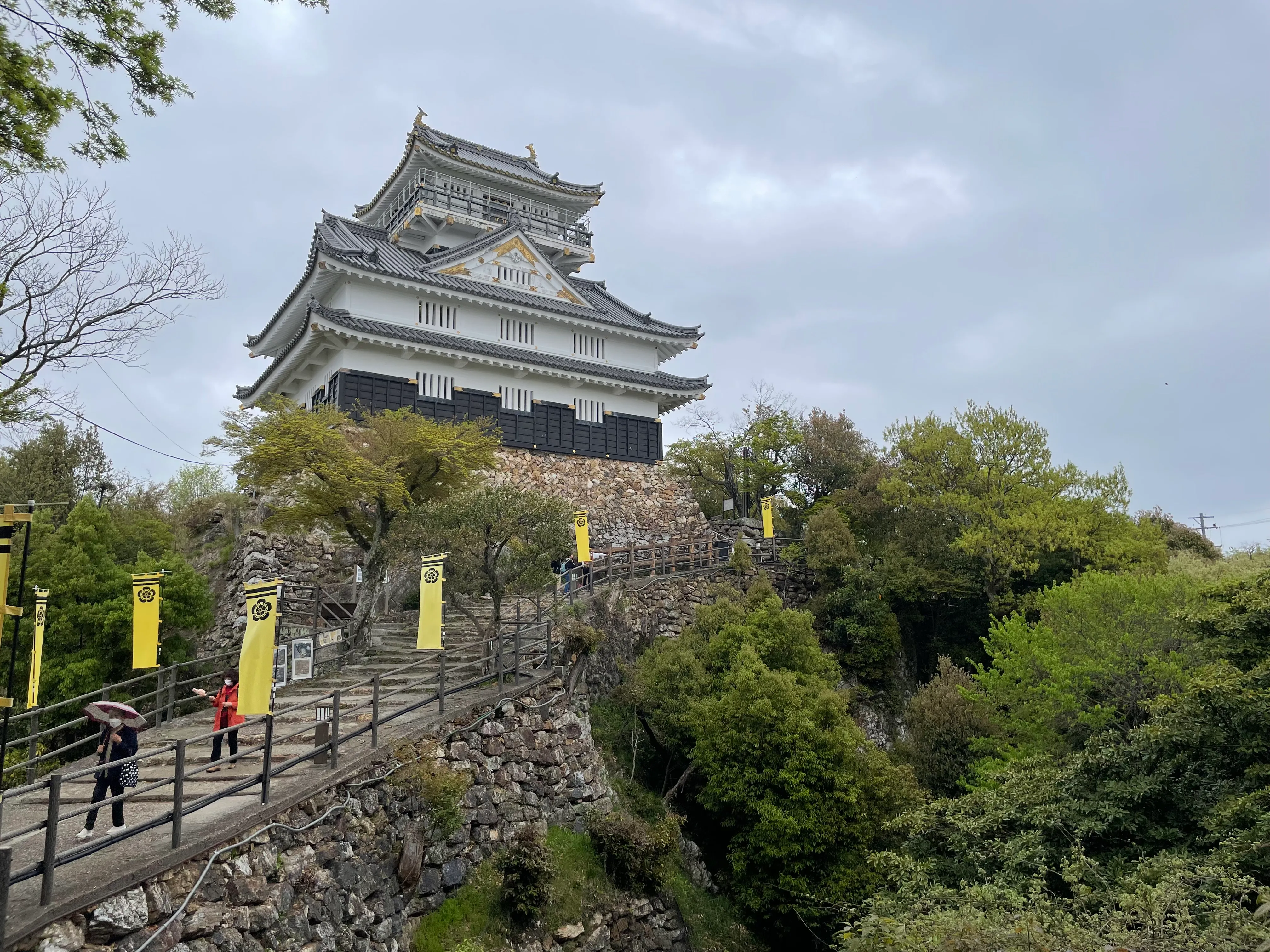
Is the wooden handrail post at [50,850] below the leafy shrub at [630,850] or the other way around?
the other way around

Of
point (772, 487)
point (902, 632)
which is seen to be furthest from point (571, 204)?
point (902, 632)

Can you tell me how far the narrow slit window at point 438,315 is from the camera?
27.4 metres

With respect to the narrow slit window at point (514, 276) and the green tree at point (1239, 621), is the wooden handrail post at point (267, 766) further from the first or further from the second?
the narrow slit window at point (514, 276)

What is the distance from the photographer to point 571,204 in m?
39.2

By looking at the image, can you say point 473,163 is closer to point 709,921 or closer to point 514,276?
point 514,276

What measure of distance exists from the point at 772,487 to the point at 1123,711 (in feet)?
57.1

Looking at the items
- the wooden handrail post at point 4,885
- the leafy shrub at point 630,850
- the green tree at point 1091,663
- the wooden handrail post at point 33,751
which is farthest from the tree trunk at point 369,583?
the green tree at point 1091,663

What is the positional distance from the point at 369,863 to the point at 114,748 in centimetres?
329

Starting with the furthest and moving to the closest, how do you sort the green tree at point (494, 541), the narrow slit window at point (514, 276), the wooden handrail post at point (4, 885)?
the narrow slit window at point (514, 276)
the green tree at point (494, 541)
the wooden handrail post at point (4, 885)

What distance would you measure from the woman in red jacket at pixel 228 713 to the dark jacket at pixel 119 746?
1460mm

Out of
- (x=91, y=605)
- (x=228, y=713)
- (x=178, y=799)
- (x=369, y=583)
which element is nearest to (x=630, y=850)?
(x=228, y=713)

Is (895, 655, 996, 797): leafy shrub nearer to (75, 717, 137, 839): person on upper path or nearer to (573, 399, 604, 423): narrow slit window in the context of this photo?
(573, 399, 604, 423): narrow slit window

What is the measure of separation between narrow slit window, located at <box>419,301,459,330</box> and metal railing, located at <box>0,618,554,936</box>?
13.1m

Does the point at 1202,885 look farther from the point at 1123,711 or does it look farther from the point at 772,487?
the point at 772,487
